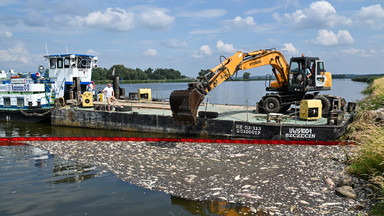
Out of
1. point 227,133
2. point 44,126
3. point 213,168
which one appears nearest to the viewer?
point 213,168

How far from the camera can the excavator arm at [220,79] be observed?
1364cm

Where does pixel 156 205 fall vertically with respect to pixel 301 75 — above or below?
below

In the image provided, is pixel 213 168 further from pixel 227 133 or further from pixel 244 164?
pixel 227 133

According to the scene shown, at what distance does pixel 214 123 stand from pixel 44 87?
59.8 feet

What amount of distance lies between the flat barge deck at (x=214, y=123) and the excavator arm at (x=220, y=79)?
2.70 meters

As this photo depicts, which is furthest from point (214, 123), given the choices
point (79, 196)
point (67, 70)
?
point (67, 70)

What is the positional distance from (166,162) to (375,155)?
738 cm

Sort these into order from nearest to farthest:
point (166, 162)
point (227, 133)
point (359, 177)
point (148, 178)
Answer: point (359, 177), point (148, 178), point (166, 162), point (227, 133)

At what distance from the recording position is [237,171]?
35.7 feet

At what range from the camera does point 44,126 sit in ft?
85.7

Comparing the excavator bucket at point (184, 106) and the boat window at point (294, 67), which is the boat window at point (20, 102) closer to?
the excavator bucket at point (184, 106)

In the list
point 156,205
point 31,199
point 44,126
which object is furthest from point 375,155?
point 44,126

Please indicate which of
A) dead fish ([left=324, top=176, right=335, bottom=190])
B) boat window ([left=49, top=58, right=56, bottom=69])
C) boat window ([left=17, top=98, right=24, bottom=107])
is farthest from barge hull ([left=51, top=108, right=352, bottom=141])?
dead fish ([left=324, top=176, right=335, bottom=190])

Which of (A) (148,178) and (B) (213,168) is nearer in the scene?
(A) (148,178)
